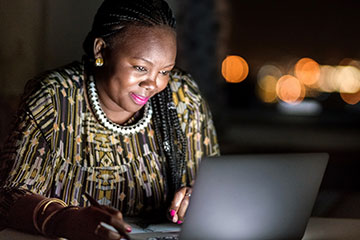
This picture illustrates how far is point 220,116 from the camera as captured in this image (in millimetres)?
8602

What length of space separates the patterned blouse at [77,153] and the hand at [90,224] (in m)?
0.27

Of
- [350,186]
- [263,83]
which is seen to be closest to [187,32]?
[350,186]

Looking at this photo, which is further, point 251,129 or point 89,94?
point 251,129

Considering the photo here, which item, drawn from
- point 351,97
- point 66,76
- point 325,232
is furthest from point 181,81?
point 351,97

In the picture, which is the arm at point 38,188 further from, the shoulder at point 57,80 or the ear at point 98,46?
the ear at point 98,46

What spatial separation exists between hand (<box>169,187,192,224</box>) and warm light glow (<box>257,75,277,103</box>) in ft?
52.2

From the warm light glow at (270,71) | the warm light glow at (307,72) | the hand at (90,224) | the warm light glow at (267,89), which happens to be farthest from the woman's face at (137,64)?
the warm light glow at (270,71)

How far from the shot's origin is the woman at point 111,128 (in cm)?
192

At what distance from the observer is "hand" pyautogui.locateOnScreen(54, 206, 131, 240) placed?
1.37m

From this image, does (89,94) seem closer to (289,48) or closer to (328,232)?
(328,232)

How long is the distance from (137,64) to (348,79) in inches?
641

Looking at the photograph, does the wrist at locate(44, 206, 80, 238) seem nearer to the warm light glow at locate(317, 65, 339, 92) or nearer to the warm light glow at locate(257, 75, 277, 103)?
the warm light glow at locate(257, 75, 277, 103)

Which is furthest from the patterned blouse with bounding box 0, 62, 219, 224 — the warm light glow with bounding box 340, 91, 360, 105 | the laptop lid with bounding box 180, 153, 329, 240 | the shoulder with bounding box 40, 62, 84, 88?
the warm light glow with bounding box 340, 91, 360, 105

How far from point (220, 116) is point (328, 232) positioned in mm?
6764
